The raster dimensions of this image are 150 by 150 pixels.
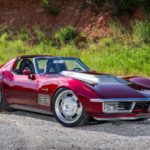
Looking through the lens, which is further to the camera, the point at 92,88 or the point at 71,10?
the point at 71,10

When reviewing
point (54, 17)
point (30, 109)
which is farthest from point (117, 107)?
point (54, 17)

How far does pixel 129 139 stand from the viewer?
7.34 meters

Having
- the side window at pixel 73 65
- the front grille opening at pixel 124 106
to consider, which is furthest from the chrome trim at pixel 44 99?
the side window at pixel 73 65

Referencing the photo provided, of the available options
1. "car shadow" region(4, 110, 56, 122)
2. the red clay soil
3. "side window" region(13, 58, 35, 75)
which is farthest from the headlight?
the red clay soil

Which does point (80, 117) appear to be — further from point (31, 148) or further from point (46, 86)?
point (31, 148)

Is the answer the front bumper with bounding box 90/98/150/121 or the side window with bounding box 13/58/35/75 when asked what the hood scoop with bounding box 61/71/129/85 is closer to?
the front bumper with bounding box 90/98/150/121

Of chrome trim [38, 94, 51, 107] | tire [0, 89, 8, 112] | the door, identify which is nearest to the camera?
chrome trim [38, 94, 51, 107]

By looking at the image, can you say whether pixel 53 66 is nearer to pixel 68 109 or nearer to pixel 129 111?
pixel 68 109

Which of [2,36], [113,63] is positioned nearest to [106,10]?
[2,36]

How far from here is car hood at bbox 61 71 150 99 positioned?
832 cm

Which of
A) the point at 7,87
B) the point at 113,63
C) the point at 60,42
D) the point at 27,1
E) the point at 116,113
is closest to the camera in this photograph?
the point at 116,113

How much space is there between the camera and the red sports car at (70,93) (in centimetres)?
820

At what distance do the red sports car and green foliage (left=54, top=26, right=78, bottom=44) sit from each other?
18.9m

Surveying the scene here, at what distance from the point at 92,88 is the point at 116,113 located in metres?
0.54
